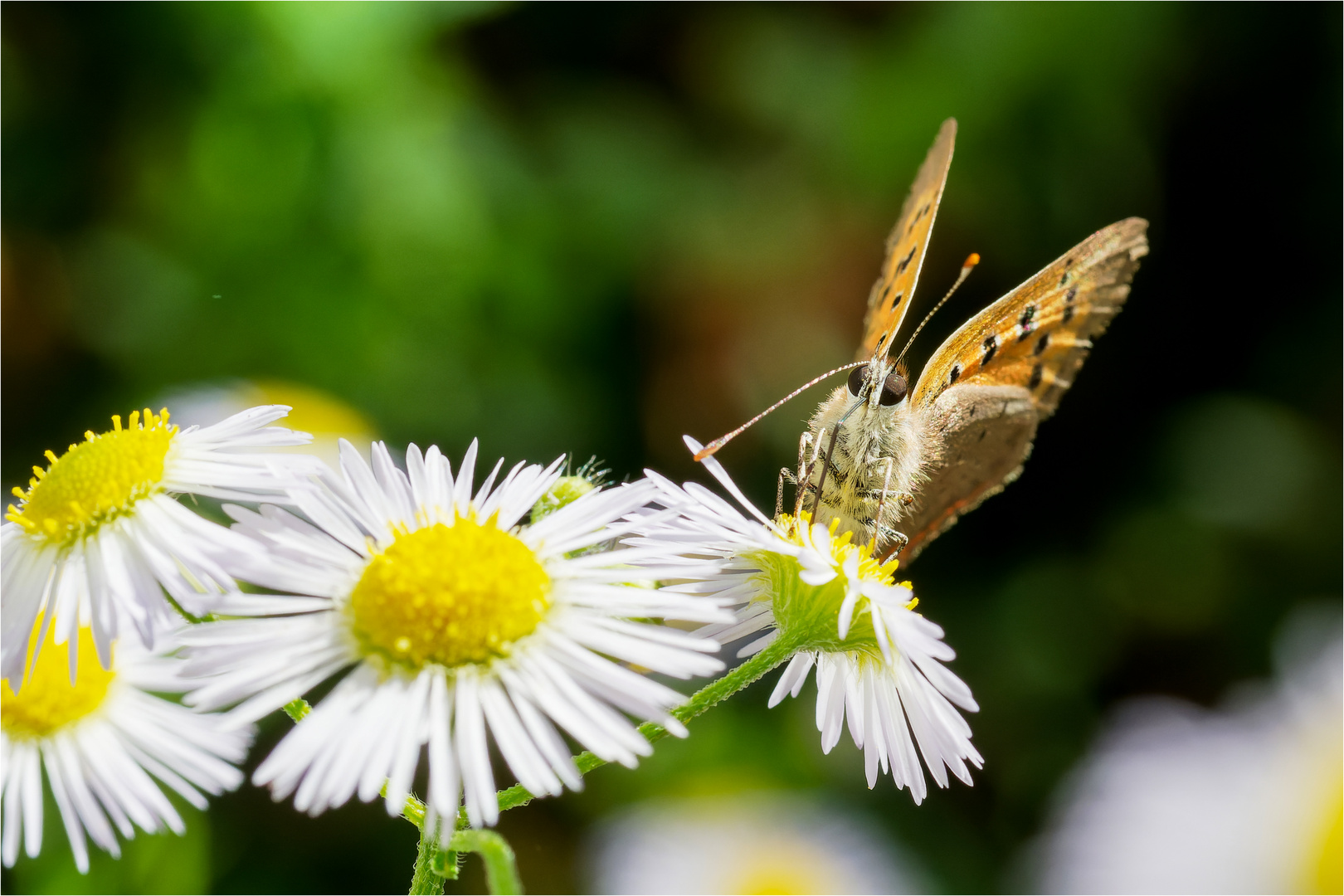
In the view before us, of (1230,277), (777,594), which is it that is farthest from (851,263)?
(777,594)

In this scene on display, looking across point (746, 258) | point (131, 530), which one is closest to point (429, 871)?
point (131, 530)

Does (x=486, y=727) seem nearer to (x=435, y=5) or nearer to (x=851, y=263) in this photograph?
(x=435, y=5)

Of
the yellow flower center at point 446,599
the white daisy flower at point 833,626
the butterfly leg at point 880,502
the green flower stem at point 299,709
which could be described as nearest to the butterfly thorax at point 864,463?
the butterfly leg at point 880,502

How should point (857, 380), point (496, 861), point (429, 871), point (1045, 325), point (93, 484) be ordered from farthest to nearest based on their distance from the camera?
point (1045, 325) → point (857, 380) → point (93, 484) → point (429, 871) → point (496, 861)

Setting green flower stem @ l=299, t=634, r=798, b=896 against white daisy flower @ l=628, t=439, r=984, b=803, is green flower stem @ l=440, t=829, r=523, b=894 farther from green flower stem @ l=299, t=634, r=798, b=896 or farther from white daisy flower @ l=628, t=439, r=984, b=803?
white daisy flower @ l=628, t=439, r=984, b=803

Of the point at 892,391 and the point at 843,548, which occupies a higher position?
the point at 892,391

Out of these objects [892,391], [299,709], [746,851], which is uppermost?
[892,391]

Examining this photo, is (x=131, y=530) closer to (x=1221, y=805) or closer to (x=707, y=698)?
(x=707, y=698)

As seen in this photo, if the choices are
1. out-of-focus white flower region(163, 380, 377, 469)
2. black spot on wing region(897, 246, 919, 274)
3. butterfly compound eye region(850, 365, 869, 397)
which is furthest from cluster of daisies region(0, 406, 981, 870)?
out-of-focus white flower region(163, 380, 377, 469)
